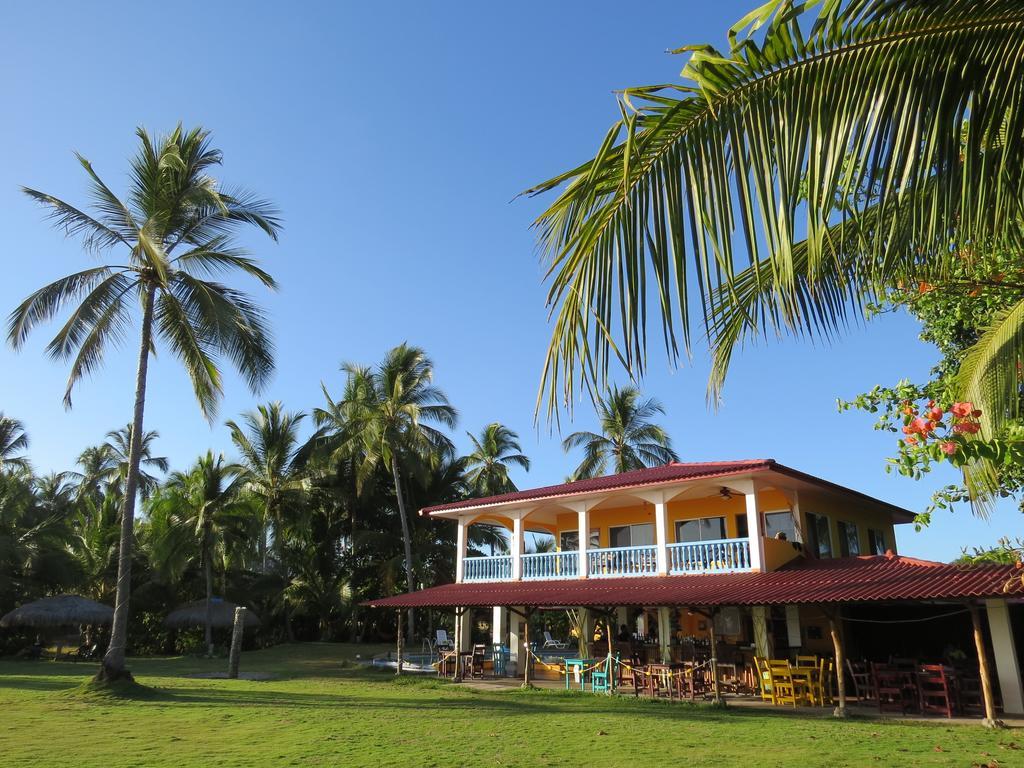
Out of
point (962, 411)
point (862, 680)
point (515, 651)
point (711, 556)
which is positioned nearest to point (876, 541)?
point (862, 680)

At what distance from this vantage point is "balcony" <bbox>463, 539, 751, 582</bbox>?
17109mm

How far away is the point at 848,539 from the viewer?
70.3 ft

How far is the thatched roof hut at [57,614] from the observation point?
29109 mm

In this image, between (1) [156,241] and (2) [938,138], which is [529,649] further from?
(2) [938,138]

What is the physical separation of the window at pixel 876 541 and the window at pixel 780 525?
5.19 metres

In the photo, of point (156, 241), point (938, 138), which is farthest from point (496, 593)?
point (938, 138)

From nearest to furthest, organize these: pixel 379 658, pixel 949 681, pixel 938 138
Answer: pixel 938 138 < pixel 949 681 < pixel 379 658

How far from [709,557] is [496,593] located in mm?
5734

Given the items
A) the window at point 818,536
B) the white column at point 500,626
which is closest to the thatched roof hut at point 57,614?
the white column at point 500,626

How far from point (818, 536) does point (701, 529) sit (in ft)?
9.72

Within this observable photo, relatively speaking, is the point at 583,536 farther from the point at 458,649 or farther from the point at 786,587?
the point at 786,587

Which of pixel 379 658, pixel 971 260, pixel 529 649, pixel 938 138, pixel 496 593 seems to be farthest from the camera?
pixel 379 658

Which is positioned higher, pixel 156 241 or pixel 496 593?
pixel 156 241

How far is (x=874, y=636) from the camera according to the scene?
57.7ft
